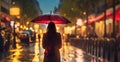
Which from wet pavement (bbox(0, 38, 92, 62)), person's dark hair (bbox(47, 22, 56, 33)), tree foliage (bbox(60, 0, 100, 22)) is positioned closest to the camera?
person's dark hair (bbox(47, 22, 56, 33))

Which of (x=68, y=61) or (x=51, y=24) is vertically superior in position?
(x=51, y=24)

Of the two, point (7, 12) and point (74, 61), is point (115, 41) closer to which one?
point (74, 61)

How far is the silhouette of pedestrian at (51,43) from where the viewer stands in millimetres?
14828

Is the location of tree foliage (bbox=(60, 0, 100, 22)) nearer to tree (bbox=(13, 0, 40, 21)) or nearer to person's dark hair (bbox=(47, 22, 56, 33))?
tree (bbox=(13, 0, 40, 21))

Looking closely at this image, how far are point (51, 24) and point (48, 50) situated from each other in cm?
93

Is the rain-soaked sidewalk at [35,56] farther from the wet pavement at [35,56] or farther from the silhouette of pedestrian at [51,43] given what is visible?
the silhouette of pedestrian at [51,43]

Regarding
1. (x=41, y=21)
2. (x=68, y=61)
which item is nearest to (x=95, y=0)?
(x=68, y=61)

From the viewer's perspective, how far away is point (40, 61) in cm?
2738

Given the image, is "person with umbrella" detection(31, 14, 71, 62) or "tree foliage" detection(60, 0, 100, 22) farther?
"tree foliage" detection(60, 0, 100, 22)

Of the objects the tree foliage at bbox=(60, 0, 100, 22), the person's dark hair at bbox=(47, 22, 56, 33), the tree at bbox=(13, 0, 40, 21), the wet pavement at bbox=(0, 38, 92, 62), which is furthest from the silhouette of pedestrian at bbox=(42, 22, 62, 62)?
the tree at bbox=(13, 0, 40, 21)

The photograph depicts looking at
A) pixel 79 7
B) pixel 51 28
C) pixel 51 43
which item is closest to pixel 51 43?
pixel 51 43

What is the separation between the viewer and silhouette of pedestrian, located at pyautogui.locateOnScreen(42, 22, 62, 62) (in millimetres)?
14828

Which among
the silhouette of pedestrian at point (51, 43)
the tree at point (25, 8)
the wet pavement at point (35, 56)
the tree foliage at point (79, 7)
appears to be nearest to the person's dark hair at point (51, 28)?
the silhouette of pedestrian at point (51, 43)

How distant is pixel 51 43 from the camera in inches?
590
